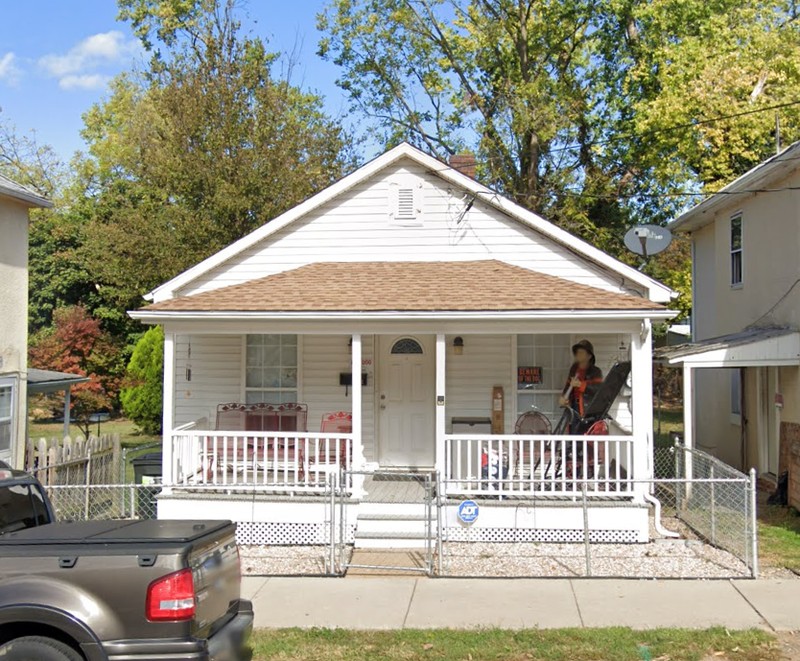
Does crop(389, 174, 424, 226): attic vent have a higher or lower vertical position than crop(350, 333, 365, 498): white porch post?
higher

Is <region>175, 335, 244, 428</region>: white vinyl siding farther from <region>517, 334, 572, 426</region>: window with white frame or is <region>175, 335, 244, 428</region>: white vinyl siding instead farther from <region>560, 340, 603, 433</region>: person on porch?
<region>560, 340, 603, 433</region>: person on porch

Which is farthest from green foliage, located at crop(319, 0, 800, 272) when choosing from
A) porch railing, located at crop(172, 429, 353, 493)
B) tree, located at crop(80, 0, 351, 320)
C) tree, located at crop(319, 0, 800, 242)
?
porch railing, located at crop(172, 429, 353, 493)

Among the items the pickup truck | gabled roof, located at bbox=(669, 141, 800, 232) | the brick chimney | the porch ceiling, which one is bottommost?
the pickup truck

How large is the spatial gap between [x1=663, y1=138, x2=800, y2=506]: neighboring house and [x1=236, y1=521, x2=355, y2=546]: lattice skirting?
586cm

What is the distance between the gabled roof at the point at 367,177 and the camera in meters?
13.0

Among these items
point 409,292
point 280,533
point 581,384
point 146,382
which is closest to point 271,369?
point 409,292

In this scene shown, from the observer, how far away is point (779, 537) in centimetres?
1131

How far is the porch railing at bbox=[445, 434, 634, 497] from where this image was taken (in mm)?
11023

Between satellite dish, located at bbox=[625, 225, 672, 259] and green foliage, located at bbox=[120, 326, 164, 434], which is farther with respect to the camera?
green foliage, located at bbox=[120, 326, 164, 434]

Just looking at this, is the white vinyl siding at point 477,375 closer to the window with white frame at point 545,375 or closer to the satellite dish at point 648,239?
the window with white frame at point 545,375

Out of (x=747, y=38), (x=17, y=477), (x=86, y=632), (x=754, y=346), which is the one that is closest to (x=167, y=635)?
(x=86, y=632)

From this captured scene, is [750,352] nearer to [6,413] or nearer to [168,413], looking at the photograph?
[168,413]

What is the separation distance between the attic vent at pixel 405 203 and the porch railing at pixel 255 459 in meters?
3.74

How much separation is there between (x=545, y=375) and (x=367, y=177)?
4.24 meters
